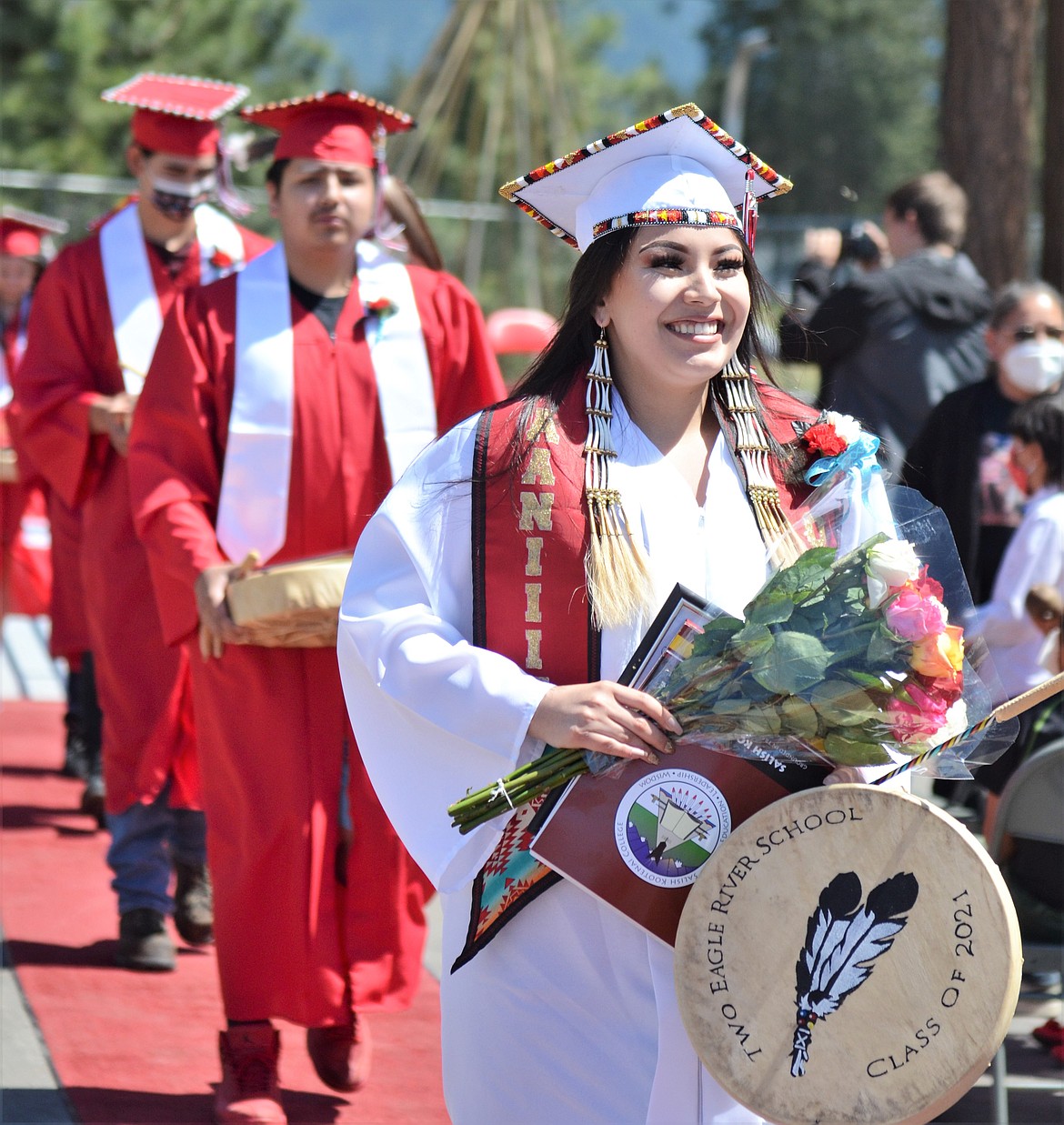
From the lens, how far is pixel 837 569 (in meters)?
2.47

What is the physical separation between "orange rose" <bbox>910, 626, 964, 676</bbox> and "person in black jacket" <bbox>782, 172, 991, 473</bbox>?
427cm

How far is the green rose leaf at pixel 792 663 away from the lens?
2.40m

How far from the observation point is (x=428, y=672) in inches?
106

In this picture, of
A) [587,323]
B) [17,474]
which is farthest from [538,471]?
[17,474]

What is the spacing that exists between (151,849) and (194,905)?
28cm

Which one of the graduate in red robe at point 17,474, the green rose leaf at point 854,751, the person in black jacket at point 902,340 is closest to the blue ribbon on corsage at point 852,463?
the green rose leaf at point 854,751

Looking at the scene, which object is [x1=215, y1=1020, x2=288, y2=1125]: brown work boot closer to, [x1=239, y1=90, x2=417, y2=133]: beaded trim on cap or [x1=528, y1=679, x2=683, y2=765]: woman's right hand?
[x1=528, y1=679, x2=683, y2=765]: woman's right hand

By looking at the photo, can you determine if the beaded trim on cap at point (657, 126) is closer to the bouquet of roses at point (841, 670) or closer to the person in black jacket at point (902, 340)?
the bouquet of roses at point (841, 670)

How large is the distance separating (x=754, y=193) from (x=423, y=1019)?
112 inches

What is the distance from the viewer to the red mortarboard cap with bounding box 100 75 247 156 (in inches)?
224

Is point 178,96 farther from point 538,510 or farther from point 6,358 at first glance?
point 6,358

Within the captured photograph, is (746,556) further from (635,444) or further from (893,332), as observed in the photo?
(893,332)

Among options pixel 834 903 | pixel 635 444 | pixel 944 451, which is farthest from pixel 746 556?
pixel 944 451

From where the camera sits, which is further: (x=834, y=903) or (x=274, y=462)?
(x=274, y=462)
